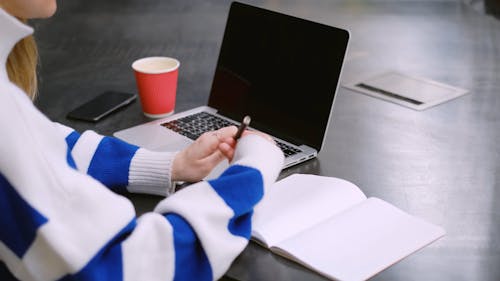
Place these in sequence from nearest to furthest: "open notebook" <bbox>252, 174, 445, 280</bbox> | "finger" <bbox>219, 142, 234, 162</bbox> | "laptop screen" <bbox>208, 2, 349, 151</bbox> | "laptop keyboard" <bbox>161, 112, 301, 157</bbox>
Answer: "open notebook" <bbox>252, 174, 445, 280</bbox>
"finger" <bbox>219, 142, 234, 162</bbox>
"laptop screen" <bbox>208, 2, 349, 151</bbox>
"laptop keyboard" <bbox>161, 112, 301, 157</bbox>

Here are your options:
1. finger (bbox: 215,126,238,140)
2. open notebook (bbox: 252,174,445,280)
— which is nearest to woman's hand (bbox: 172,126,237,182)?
finger (bbox: 215,126,238,140)

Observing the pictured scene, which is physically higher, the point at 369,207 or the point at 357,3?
the point at 357,3

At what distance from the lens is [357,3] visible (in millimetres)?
2178

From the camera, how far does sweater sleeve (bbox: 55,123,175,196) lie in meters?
1.08

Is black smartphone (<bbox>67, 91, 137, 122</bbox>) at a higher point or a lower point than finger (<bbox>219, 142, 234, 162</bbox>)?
lower

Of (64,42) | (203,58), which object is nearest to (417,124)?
(203,58)

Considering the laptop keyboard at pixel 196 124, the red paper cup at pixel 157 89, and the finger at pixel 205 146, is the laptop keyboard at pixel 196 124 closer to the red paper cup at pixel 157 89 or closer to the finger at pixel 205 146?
the red paper cup at pixel 157 89

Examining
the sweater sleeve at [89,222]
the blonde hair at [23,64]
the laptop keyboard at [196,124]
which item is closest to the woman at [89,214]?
the sweater sleeve at [89,222]

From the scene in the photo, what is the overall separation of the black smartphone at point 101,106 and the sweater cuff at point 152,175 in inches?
12.7

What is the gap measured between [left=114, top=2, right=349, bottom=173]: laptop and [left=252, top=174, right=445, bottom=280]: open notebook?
135 millimetres

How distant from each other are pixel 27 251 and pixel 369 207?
514mm

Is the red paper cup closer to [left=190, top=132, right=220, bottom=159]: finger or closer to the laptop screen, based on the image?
the laptop screen

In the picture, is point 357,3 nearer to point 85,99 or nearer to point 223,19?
point 223,19

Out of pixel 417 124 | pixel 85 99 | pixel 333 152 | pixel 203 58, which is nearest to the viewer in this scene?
pixel 333 152
